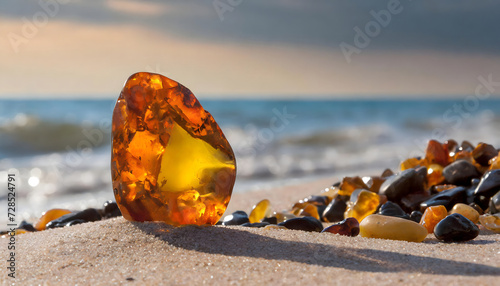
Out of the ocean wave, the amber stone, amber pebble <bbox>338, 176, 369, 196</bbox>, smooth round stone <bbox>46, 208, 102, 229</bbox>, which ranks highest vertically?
the ocean wave

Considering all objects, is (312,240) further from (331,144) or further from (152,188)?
(331,144)

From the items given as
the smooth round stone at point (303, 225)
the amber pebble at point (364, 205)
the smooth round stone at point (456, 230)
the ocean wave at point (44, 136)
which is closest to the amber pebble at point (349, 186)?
the amber pebble at point (364, 205)

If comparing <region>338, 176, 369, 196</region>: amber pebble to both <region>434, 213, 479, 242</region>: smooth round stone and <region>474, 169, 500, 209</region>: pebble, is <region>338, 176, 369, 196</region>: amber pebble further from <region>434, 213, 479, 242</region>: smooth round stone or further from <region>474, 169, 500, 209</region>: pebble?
<region>434, 213, 479, 242</region>: smooth round stone

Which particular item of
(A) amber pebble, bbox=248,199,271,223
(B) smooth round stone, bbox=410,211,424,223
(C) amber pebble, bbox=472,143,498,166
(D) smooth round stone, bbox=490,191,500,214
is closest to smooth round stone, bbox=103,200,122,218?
(A) amber pebble, bbox=248,199,271,223

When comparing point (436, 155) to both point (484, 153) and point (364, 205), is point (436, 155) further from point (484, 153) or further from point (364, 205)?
point (364, 205)

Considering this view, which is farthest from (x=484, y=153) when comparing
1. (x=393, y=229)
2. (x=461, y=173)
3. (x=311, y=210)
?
(x=393, y=229)

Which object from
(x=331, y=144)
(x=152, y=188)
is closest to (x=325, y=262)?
(x=152, y=188)

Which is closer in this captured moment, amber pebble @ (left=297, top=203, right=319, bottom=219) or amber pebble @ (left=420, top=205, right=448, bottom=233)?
amber pebble @ (left=420, top=205, right=448, bottom=233)

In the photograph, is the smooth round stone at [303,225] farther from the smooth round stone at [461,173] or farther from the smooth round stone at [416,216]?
the smooth round stone at [461,173]
